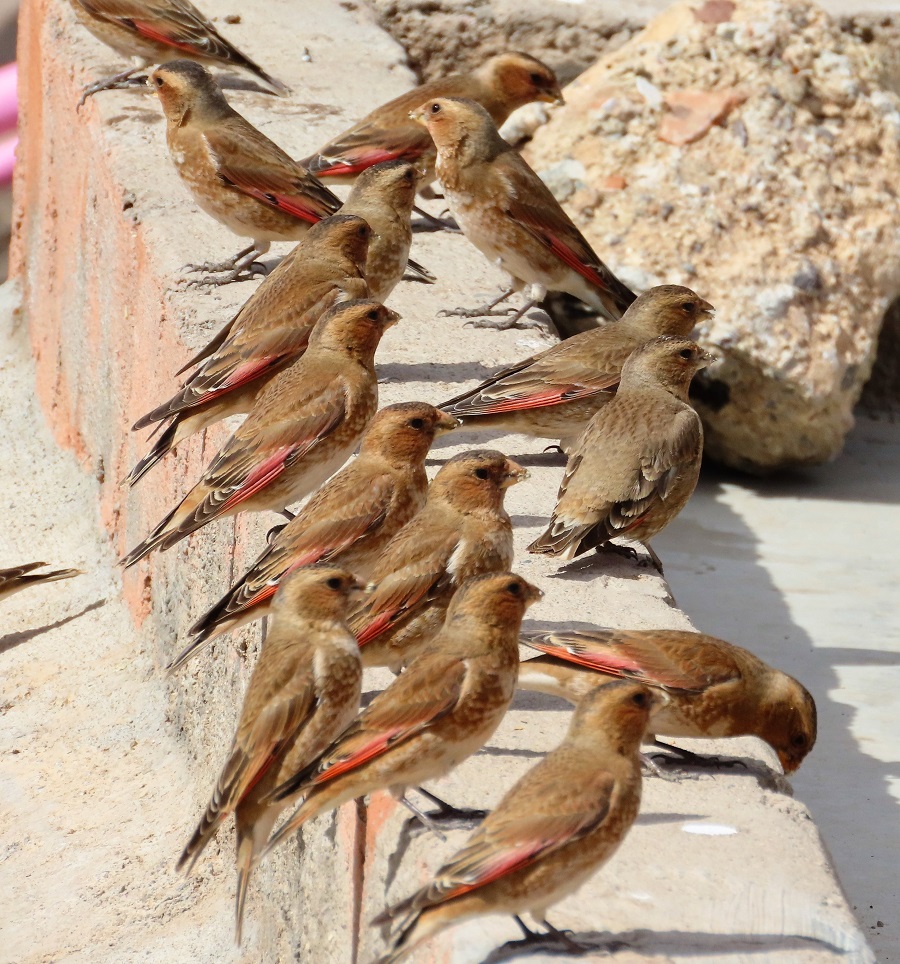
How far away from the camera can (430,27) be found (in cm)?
977

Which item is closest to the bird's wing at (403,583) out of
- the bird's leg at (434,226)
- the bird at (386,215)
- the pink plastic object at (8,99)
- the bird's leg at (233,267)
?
the bird at (386,215)

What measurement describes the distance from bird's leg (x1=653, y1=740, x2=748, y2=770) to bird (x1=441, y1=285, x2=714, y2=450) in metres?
1.65

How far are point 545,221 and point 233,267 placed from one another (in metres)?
1.14

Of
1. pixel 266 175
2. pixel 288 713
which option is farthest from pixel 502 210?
pixel 288 713

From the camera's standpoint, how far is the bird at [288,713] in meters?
3.67

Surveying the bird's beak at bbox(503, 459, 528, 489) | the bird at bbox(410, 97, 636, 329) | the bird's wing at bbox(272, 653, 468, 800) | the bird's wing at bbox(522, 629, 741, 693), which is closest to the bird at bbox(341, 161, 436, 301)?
the bird at bbox(410, 97, 636, 329)

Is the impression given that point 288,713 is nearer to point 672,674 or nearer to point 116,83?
point 672,674

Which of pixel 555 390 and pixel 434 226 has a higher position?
pixel 555 390

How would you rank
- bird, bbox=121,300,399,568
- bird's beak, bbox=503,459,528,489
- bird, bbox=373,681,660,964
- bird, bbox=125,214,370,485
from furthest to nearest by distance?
bird, bbox=125,214,370,485 < bird, bbox=121,300,399,568 < bird's beak, bbox=503,459,528,489 < bird, bbox=373,681,660,964

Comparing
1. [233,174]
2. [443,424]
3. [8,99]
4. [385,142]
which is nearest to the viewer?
[443,424]

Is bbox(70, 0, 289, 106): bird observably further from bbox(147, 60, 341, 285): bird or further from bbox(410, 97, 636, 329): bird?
bbox(410, 97, 636, 329): bird

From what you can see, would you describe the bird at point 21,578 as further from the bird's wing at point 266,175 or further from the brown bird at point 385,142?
the brown bird at point 385,142

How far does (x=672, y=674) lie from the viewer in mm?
3955

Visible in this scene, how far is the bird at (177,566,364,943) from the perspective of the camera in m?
→ 3.67
